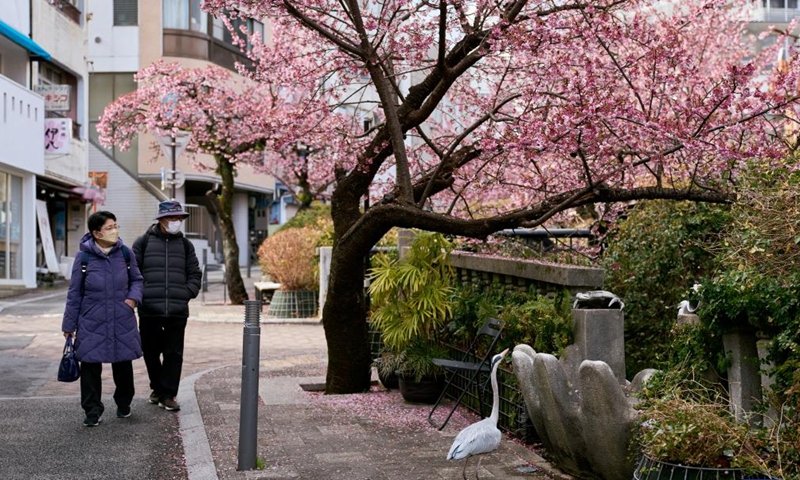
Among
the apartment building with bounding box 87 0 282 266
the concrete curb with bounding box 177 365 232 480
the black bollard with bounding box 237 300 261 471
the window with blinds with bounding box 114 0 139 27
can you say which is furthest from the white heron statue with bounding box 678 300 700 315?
the window with blinds with bounding box 114 0 139 27

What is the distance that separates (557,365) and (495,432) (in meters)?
0.69

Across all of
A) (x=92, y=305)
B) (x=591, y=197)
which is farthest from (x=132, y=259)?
(x=591, y=197)

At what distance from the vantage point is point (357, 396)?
382 inches

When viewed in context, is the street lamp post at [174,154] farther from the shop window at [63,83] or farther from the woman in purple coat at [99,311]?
the shop window at [63,83]

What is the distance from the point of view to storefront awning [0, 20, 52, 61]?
953 inches

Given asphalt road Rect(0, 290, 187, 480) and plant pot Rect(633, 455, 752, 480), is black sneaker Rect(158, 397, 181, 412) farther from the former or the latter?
plant pot Rect(633, 455, 752, 480)

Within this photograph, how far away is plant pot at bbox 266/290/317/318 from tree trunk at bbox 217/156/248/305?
289cm

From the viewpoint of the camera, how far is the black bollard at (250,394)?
663 centimetres

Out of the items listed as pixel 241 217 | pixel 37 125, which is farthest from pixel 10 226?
pixel 241 217

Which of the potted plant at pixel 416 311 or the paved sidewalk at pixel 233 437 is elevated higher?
the potted plant at pixel 416 311

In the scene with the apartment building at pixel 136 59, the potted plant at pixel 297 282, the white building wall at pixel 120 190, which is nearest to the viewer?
the potted plant at pixel 297 282

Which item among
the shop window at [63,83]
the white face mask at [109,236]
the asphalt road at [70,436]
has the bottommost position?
the asphalt road at [70,436]

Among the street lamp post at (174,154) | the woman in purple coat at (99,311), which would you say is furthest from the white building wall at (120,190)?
the woman in purple coat at (99,311)

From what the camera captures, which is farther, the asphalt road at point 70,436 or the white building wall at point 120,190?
the white building wall at point 120,190
